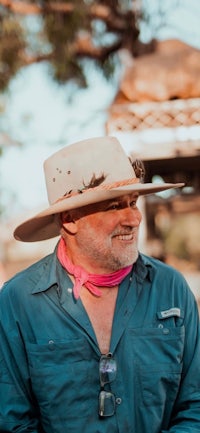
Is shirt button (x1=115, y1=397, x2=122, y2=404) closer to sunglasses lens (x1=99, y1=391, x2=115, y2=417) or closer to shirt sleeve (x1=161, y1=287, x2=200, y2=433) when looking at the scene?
sunglasses lens (x1=99, y1=391, x2=115, y2=417)

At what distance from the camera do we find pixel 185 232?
2630 cm

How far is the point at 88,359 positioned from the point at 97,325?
149mm

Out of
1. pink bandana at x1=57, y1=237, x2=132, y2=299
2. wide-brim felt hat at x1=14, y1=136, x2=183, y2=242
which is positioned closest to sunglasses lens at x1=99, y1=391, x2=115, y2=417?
pink bandana at x1=57, y1=237, x2=132, y2=299

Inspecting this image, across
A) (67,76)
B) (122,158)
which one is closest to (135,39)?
(67,76)

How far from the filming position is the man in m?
2.70

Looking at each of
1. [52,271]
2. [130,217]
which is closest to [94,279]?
[52,271]

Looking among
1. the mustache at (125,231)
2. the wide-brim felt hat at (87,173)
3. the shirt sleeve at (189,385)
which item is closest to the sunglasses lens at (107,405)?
the shirt sleeve at (189,385)

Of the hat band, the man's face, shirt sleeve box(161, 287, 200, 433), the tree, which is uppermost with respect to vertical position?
the tree

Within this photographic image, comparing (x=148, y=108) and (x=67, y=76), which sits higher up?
(x=67, y=76)

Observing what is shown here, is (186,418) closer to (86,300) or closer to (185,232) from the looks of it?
(86,300)

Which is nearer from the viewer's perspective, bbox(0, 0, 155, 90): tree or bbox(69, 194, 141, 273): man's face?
bbox(69, 194, 141, 273): man's face

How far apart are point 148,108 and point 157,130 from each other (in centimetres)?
31

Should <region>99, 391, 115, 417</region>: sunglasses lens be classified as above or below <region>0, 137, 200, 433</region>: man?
below

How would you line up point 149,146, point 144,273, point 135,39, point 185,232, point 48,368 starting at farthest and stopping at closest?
point 185,232
point 135,39
point 149,146
point 144,273
point 48,368
